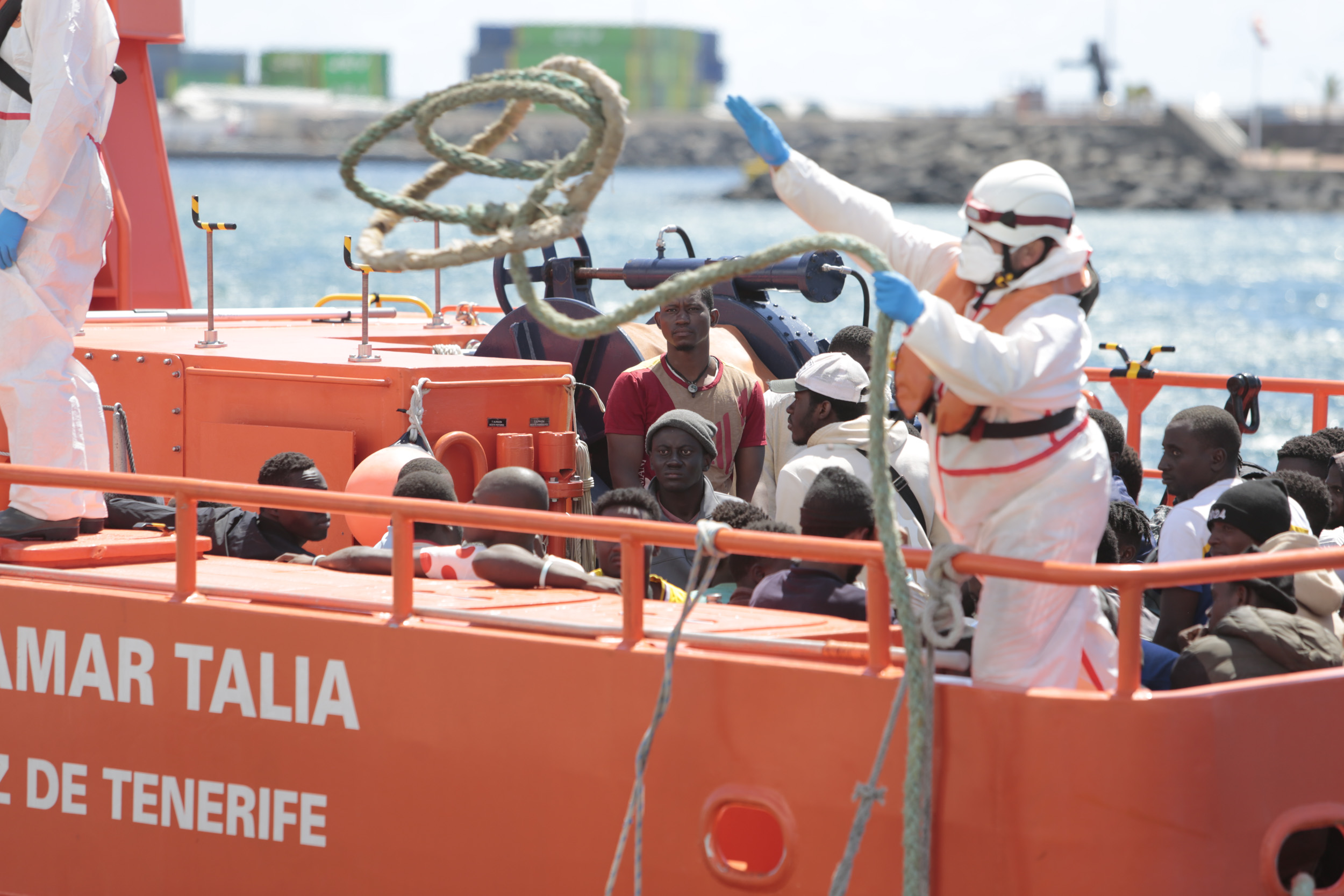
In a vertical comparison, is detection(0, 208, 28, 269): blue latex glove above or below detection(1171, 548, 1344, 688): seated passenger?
above

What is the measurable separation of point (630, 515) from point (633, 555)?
1.05 metres

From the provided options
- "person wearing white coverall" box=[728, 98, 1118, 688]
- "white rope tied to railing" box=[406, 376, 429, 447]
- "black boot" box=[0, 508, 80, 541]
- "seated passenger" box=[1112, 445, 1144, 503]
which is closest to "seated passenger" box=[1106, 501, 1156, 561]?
"seated passenger" box=[1112, 445, 1144, 503]

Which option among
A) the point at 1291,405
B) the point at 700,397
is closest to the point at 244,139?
the point at 1291,405

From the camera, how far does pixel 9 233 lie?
15.5ft

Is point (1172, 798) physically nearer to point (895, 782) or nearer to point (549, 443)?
point (895, 782)

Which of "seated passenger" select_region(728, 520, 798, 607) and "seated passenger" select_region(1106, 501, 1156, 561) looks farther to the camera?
"seated passenger" select_region(1106, 501, 1156, 561)

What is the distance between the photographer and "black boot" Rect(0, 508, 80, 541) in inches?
191

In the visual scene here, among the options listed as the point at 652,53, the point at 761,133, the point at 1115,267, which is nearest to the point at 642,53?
the point at 652,53

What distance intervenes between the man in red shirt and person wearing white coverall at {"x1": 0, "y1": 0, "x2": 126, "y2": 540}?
218 centimetres

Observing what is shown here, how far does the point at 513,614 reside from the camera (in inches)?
167

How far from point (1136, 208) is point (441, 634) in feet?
278

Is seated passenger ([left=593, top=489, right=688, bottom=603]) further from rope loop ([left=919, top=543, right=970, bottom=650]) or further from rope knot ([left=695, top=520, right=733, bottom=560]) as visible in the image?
rope loop ([left=919, top=543, right=970, bottom=650])

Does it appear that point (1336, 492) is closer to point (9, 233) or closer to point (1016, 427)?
point (1016, 427)

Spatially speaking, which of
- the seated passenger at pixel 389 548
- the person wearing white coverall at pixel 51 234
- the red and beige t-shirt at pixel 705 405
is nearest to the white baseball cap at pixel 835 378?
the red and beige t-shirt at pixel 705 405
